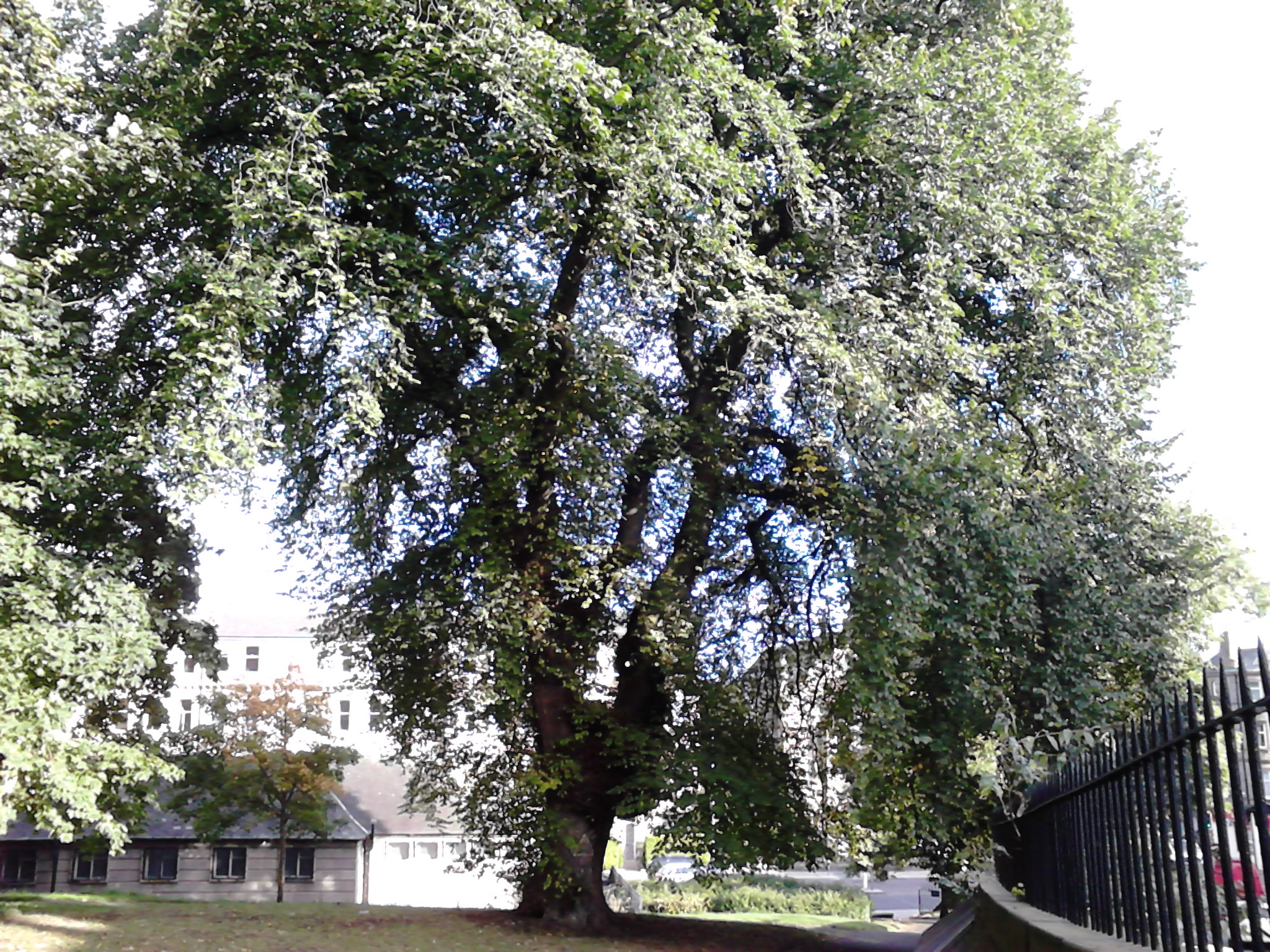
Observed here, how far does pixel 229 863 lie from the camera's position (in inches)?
1459

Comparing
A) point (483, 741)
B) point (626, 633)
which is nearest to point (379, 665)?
point (483, 741)

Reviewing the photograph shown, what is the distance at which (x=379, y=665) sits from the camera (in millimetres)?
17922

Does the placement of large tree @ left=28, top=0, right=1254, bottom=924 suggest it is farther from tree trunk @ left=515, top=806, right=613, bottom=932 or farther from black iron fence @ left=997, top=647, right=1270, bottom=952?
black iron fence @ left=997, top=647, right=1270, bottom=952

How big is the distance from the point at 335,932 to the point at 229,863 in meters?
25.0

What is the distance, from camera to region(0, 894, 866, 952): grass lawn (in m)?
13.4

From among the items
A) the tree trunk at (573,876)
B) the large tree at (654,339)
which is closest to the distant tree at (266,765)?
the tree trunk at (573,876)

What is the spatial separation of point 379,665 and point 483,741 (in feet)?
7.97

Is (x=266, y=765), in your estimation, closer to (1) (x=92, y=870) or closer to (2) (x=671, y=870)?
Answer: (1) (x=92, y=870)

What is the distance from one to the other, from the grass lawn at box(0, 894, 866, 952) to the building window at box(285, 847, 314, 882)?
17729 millimetres

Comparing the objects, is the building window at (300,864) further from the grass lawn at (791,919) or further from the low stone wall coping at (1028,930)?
the low stone wall coping at (1028,930)

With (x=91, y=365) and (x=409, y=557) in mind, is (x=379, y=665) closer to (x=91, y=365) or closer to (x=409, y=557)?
(x=409, y=557)

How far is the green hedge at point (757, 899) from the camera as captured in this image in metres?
35.1

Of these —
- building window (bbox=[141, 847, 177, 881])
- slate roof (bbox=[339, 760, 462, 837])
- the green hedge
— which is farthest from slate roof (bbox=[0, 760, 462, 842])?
the green hedge

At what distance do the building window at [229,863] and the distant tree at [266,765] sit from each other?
2.88m
